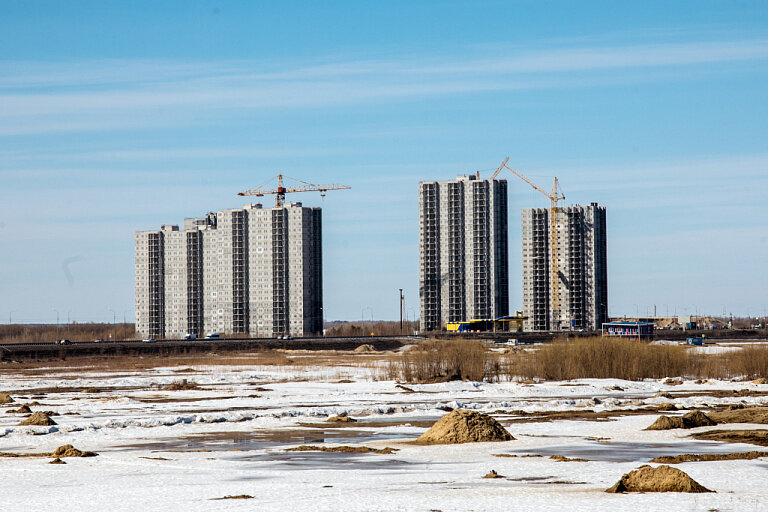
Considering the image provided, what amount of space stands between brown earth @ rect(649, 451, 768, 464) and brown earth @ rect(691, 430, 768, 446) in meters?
3.30

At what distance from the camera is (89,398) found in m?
54.5

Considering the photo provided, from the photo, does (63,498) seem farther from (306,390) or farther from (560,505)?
(306,390)

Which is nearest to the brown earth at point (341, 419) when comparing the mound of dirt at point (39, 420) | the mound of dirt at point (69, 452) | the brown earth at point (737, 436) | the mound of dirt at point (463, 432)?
the mound of dirt at point (463, 432)

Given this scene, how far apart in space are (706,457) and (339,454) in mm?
10477

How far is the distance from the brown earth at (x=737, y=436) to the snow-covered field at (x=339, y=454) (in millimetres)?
939

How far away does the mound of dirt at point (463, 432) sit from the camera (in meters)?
34.5

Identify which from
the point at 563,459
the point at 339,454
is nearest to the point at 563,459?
the point at 563,459

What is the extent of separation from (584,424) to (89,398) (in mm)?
26779

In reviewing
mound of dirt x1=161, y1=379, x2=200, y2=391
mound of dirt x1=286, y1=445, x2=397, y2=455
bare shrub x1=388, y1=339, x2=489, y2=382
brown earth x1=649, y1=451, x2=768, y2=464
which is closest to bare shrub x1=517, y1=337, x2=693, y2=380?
bare shrub x1=388, y1=339, x2=489, y2=382

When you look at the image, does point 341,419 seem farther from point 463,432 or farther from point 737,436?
point 737,436

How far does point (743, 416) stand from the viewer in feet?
135

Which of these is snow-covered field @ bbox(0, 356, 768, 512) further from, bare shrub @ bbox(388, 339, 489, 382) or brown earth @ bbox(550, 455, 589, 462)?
bare shrub @ bbox(388, 339, 489, 382)

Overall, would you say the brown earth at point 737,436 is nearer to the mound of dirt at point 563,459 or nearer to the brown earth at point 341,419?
the mound of dirt at point 563,459

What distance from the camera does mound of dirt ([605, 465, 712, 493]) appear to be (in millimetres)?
23453
